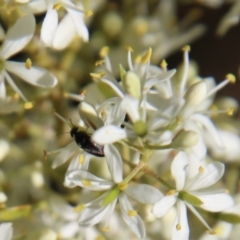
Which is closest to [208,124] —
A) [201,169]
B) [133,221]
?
[201,169]

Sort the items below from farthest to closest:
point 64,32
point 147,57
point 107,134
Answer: point 64,32 → point 147,57 → point 107,134

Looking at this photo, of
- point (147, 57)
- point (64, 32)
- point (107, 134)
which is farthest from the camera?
point (64, 32)

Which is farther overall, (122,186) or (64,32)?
(64,32)

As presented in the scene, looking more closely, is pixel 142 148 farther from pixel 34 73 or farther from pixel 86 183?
pixel 34 73

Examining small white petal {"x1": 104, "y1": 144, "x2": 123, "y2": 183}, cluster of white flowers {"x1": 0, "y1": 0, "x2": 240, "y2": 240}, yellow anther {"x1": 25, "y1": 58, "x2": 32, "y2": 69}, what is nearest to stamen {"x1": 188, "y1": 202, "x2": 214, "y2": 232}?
cluster of white flowers {"x1": 0, "y1": 0, "x2": 240, "y2": 240}

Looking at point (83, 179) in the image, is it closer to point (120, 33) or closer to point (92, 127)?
point (92, 127)

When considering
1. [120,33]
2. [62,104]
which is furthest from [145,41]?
[62,104]

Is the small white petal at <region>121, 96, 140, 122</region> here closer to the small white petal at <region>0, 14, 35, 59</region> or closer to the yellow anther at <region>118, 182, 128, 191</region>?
the yellow anther at <region>118, 182, 128, 191</region>
